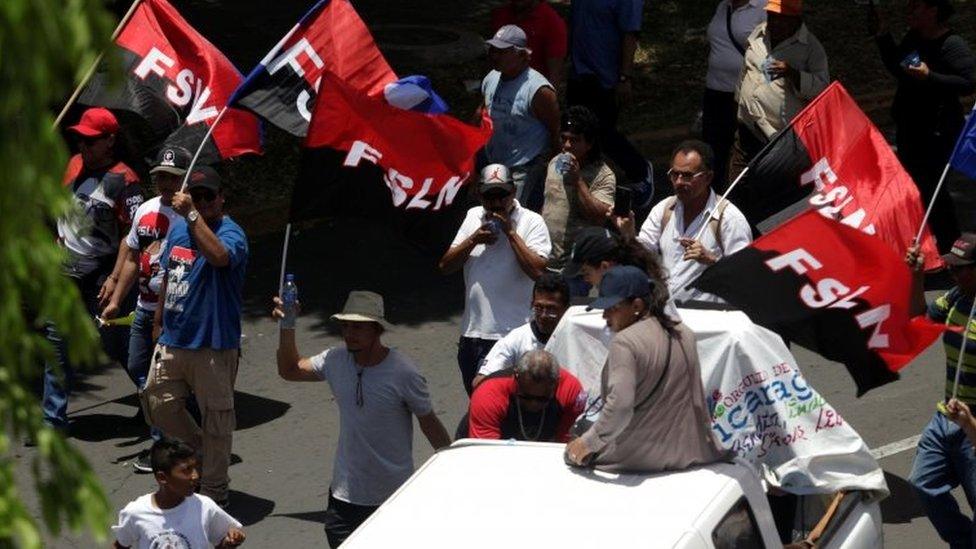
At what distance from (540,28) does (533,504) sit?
6.99 metres

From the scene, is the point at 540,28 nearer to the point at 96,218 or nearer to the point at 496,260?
the point at 496,260

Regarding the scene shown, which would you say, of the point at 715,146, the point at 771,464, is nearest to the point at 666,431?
the point at 771,464

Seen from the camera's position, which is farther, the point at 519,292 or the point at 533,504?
the point at 519,292

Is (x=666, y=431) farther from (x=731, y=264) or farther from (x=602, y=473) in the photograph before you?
(x=731, y=264)

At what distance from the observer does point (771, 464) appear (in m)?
7.44

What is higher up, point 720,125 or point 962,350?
point 962,350

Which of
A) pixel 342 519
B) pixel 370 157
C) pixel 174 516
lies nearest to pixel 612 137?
pixel 370 157

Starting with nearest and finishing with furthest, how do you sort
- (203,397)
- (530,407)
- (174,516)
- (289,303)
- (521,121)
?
(174,516) < (530,407) < (289,303) < (203,397) < (521,121)

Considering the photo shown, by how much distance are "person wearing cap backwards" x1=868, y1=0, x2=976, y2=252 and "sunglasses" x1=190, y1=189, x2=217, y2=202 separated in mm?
5185

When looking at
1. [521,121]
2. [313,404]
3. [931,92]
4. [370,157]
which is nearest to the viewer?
[370,157]

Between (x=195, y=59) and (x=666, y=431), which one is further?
(x=195, y=59)

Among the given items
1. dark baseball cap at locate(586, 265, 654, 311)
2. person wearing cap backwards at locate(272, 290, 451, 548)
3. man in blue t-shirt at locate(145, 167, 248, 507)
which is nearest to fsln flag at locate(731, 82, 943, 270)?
person wearing cap backwards at locate(272, 290, 451, 548)

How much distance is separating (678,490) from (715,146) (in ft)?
25.4

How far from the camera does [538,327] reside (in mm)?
8281
